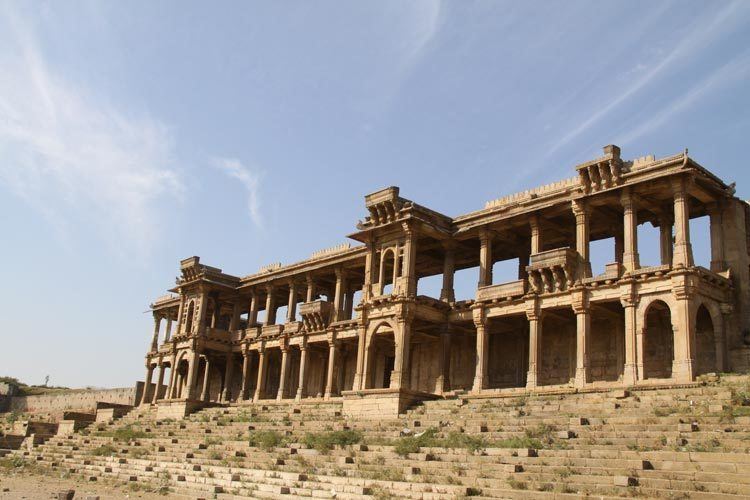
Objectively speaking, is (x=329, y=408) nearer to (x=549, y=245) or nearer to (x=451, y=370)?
(x=451, y=370)

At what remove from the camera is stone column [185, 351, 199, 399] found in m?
49.8

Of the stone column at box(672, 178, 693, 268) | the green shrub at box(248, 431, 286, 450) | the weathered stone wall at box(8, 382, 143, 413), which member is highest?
the stone column at box(672, 178, 693, 268)

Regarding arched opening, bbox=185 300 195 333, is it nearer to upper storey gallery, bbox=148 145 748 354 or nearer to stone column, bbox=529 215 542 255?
upper storey gallery, bbox=148 145 748 354

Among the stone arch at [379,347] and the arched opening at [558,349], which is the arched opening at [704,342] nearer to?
the arched opening at [558,349]

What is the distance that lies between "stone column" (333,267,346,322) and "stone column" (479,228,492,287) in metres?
11.7

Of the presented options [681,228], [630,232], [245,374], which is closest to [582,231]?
[630,232]

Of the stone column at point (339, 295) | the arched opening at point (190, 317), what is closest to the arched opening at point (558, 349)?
the stone column at point (339, 295)

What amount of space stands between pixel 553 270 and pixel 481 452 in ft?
42.3

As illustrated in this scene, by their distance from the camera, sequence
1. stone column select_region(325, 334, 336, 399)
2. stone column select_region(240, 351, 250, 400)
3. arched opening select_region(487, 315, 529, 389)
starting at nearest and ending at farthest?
arched opening select_region(487, 315, 529, 389) < stone column select_region(325, 334, 336, 399) < stone column select_region(240, 351, 250, 400)

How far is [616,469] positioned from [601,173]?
54.9 ft

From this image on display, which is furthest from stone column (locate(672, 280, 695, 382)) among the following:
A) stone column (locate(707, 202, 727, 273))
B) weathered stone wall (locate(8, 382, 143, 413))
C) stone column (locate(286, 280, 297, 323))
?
weathered stone wall (locate(8, 382, 143, 413))

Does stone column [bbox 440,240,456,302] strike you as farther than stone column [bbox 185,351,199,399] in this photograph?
No

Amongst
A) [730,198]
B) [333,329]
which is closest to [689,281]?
[730,198]

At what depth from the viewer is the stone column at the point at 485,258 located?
37469 millimetres
